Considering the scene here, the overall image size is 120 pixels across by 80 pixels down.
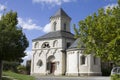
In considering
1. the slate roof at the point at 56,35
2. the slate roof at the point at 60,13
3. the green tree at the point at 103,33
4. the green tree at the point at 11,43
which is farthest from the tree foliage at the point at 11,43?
the slate roof at the point at 60,13

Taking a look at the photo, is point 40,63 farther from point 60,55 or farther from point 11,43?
point 11,43

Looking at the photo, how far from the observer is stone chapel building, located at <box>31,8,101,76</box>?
149 feet

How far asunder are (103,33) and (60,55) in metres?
36.7

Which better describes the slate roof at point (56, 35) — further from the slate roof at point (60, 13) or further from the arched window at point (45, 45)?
the slate roof at point (60, 13)

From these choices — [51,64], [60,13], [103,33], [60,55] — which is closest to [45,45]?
[51,64]

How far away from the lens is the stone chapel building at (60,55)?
45.4m

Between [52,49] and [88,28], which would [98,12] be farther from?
[52,49]

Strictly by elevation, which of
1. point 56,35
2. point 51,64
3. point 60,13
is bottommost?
point 51,64

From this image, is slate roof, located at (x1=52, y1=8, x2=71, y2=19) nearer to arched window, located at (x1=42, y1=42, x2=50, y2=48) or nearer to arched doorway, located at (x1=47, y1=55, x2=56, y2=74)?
arched window, located at (x1=42, y1=42, x2=50, y2=48)

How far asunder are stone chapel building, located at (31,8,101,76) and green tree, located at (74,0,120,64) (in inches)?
1158

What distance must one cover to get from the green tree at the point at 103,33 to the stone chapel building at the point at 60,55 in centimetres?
2941

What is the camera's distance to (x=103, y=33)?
1363cm

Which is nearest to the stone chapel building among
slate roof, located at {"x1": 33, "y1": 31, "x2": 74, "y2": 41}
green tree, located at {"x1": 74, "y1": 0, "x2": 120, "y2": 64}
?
slate roof, located at {"x1": 33, "y1": 31, "x2": 74, "y2": 41}

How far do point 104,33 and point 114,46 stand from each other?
1468 millimetres
